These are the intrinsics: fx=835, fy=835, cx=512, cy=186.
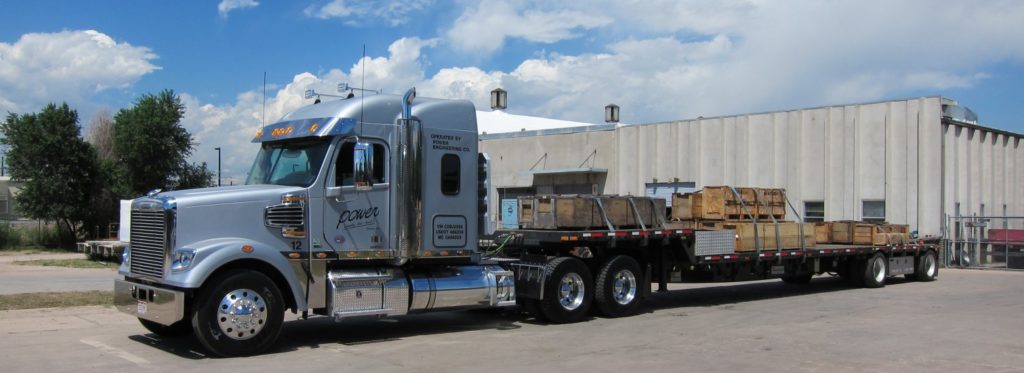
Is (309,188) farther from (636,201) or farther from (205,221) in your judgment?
(636,201)

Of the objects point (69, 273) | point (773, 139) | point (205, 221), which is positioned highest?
point (773, 139)

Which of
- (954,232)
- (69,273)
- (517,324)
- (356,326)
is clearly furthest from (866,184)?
(69,273)

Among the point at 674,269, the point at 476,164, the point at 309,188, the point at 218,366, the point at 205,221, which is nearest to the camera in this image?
the point at 218,366

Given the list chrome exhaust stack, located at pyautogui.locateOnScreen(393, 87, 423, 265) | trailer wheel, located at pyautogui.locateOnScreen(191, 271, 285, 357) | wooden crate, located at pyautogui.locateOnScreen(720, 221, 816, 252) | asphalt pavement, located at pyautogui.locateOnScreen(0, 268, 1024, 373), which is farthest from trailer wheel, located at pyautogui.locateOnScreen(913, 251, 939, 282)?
trailer wheel, located at pyautogui.locateOnScreen(191, 271, 285, 357)

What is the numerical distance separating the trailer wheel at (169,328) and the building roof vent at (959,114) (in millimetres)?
24170

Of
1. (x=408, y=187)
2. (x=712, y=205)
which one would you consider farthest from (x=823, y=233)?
(x=408, y=187)

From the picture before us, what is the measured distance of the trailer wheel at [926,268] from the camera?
21203mm

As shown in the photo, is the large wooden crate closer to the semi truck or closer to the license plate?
the semi truck

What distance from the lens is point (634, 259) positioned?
14.0 m

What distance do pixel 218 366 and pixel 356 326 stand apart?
143 inches

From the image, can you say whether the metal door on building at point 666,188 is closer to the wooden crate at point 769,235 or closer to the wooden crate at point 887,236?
the wooden crate at point 887,236

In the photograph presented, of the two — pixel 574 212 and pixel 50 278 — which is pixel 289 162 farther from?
pixel 50 278

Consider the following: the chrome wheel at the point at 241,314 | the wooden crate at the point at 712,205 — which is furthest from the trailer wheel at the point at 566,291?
the chrome wheel at the point at 241,314

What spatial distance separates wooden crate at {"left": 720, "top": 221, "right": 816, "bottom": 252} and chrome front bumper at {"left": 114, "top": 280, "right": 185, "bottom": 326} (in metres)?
9.98
